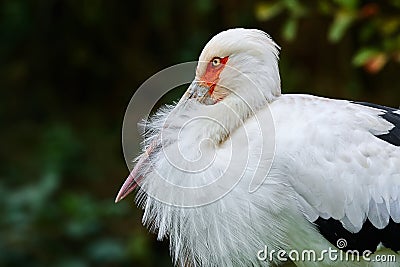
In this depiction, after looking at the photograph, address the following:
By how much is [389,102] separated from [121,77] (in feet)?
5.97

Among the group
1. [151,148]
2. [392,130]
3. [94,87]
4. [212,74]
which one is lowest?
[94,87]

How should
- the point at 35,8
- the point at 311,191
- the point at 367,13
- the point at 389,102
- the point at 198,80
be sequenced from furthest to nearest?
1. the point at 35,8
2. the point at 389,102
3. the point at 367,13
4. the point at 198,80
5. the point at 311,191

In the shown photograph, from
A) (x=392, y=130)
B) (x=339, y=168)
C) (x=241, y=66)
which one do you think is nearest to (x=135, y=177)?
(x=241, y=66)

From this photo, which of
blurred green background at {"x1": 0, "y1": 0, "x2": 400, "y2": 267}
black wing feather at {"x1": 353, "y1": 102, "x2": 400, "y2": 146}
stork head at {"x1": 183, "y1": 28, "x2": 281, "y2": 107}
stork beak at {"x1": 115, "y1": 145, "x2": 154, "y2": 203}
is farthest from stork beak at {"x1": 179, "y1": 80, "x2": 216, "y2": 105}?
blurred green background at {"x1": 0, "y1": 0, "x2": 400, "y2": 267}

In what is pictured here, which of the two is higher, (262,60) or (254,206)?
(262,60)

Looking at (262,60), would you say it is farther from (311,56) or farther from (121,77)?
(121,77)

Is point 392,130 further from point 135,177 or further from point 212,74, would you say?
point 135,177

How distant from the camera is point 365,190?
2.15 metres

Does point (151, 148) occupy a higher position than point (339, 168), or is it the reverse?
point (151, 148)

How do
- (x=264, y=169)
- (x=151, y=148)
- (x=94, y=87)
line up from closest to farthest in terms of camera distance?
1. (x=264, y=169)
2. (x=151, y=148)
3. (x=94, y=87)

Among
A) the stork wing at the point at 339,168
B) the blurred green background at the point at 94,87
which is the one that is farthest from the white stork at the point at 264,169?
the blurred green background at the point at 94,87

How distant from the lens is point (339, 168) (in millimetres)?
2131

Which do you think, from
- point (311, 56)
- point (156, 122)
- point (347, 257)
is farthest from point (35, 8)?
point (347, 257)

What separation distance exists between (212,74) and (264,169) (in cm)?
33
